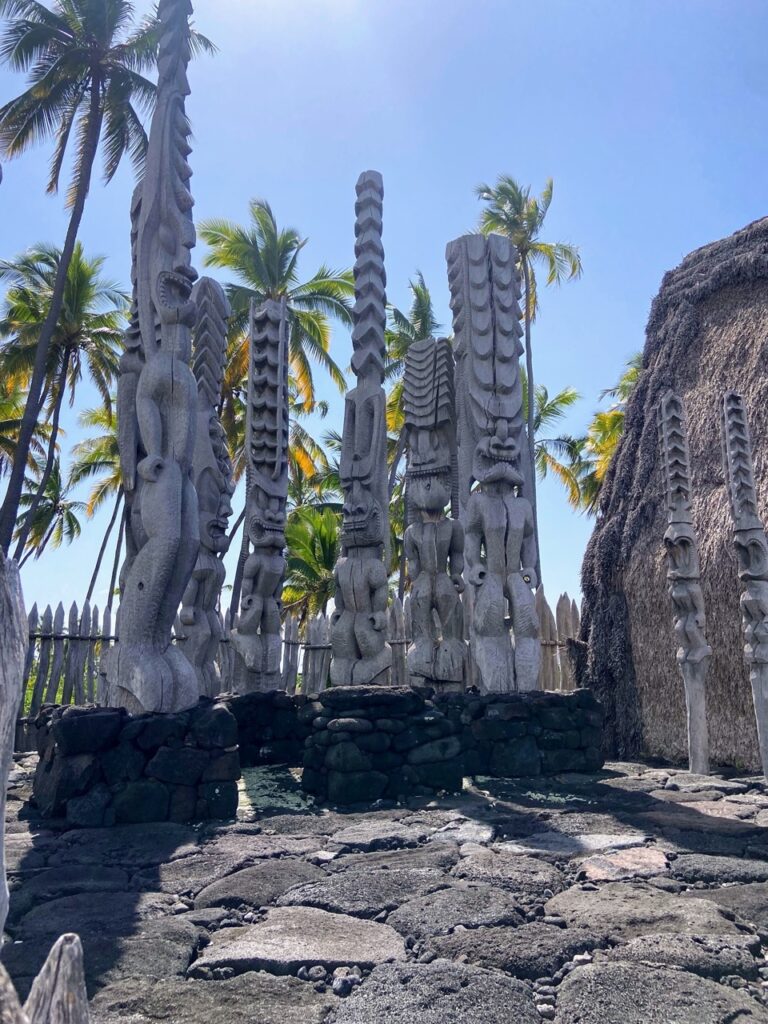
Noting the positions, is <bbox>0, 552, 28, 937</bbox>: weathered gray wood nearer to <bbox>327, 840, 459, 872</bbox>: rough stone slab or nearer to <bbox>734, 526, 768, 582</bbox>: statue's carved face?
<bbox>327, 840, 459, 872</bbox>: rough stone slab

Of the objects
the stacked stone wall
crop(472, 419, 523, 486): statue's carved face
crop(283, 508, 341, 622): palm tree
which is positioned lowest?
the stacked stone wall

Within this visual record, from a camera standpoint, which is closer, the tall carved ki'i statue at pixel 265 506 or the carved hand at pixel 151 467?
the carved hand at pixel 151 467

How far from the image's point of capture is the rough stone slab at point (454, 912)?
3.19m

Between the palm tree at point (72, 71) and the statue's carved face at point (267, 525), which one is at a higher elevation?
the palm tree at point (72, 71)

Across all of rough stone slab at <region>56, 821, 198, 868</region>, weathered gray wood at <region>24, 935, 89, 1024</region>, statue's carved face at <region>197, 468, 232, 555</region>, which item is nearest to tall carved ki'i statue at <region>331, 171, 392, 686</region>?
statue's carved face at <region>197, 468, 232, 555</region>

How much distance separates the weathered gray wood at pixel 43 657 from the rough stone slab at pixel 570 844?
29.6 ft

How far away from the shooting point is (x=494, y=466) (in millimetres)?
8250

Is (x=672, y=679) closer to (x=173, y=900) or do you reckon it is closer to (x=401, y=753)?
(x=401, y=753)

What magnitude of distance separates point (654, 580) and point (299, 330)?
14271 mm

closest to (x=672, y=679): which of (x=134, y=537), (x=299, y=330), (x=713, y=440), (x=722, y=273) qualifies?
(x=713, y=440)

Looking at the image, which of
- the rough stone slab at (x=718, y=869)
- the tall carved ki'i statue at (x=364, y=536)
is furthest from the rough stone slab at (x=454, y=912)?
the tall carved ki'i statue at (x=364, y=536)

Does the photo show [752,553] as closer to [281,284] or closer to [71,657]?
[71,657]

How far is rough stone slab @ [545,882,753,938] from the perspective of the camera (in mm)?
3115

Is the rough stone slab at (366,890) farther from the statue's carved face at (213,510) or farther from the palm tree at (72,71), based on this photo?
the palm tree at (72,71)
